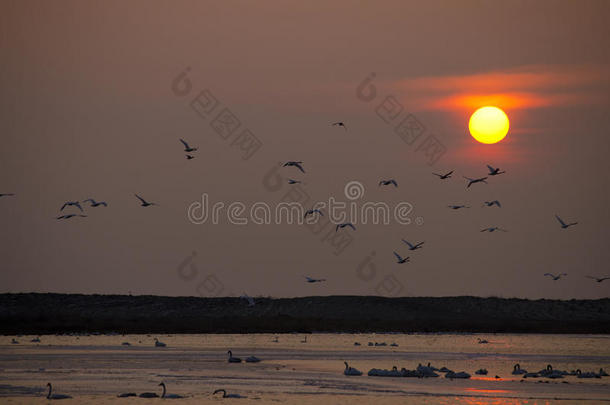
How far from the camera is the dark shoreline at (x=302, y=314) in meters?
108

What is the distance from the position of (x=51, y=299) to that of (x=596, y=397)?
95.8m

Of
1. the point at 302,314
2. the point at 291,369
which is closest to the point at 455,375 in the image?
the point at 291,369

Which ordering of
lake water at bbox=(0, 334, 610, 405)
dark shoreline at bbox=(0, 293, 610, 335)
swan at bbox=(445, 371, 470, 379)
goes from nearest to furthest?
lake water at bbox=(0, 334, 610, 405)
swan at bbox=(445, 371, 470, 379)
dark shoreline at bbox=(0, 293, 610, 335)

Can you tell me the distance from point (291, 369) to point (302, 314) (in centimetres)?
7441

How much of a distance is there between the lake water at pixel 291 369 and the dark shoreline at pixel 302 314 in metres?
20.5

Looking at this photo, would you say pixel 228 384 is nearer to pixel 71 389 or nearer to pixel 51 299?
pixel 71 389

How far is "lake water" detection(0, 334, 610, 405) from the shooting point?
148 ft

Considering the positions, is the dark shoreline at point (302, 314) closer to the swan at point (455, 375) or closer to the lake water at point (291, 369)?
the lake water at point (291, 369)

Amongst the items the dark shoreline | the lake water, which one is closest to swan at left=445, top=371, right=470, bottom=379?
the lake water

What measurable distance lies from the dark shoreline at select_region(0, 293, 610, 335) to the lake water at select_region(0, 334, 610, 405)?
67.2 feet

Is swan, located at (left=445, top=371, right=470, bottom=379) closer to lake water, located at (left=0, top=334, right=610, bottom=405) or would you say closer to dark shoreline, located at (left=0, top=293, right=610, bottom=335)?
lake water, located at (left=0, top=334, right=610, bottom=405)

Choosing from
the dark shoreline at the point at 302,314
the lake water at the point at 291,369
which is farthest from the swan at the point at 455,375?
the dark shoreline at the point at 302,314

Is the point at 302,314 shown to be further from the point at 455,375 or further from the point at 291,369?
the point at 455,375

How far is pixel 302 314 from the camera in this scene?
131625 mm
